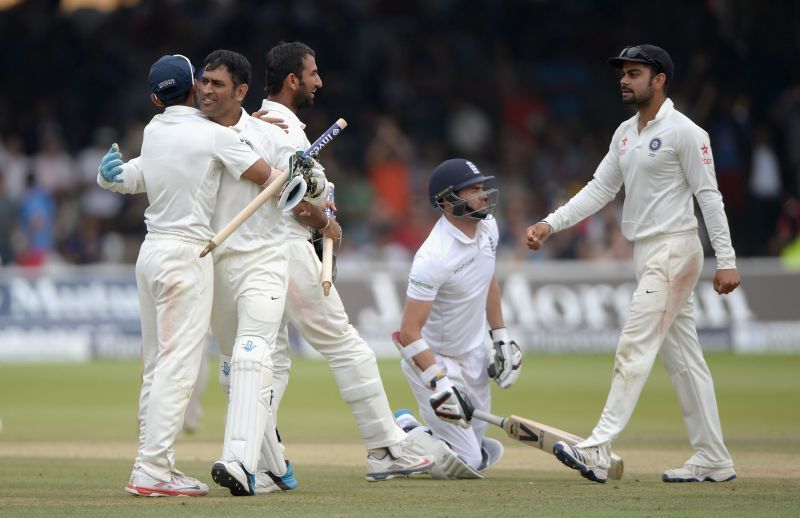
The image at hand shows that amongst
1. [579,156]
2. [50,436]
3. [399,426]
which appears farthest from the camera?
[579,156]

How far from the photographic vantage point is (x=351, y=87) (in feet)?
70.7

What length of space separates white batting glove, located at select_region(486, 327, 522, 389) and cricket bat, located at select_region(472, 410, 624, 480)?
0.78 feet

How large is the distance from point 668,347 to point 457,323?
3.96ft

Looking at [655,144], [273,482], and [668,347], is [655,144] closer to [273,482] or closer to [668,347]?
[668,347]

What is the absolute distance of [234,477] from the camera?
21.1ft

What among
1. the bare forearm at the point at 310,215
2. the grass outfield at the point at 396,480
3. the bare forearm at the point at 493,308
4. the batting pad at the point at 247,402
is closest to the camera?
the grass outfield at the point at 396,480

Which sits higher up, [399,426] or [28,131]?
[28,131]

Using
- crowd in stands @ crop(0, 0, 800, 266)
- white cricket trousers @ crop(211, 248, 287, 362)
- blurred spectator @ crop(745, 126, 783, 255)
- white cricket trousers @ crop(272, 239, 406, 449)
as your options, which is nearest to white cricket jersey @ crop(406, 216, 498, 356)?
white cricket trousers @ crop(272, 239, 406, 449)

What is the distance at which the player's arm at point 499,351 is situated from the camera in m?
7.92

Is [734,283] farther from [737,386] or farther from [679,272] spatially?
[737,386]

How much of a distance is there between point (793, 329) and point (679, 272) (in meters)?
10.6

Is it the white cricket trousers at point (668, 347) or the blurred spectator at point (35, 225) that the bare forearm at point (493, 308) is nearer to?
the white cricket trousers at point (668, 347)

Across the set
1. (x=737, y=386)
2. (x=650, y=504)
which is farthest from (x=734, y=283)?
(x=737, y=386)

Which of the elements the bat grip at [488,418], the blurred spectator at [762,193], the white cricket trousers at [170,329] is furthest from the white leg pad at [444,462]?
the blurred spectator at [762,193]
